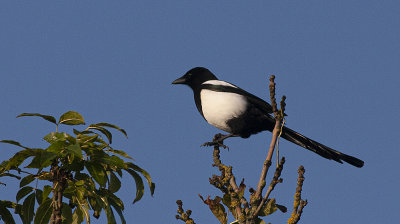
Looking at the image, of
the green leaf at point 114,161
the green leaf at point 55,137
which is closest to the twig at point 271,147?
the green leaf at point 114,161

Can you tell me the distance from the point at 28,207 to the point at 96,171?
0.56 metres

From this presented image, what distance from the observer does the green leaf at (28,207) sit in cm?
290

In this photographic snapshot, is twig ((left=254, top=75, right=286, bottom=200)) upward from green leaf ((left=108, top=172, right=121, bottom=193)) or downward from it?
upward

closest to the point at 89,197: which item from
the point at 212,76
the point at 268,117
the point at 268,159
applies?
the point at 268,159

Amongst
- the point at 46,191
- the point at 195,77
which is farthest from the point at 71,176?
the point at 195,77

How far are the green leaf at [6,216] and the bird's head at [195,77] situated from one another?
4.39m

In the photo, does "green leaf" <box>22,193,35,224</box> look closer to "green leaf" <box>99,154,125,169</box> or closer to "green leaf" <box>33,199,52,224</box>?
"green leaf" <box>33,199,52,224</box>

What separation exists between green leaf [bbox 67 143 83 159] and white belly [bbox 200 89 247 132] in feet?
12.1

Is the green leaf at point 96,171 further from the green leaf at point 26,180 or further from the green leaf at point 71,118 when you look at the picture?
the green leaf at point 26,180

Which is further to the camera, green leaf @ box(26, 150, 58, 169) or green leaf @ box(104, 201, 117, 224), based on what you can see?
green leaf @ box(104, 201, 117, 224)

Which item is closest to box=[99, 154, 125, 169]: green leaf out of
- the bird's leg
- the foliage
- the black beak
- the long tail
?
the foliage

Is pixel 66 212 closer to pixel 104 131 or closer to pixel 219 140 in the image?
pixel 104 131

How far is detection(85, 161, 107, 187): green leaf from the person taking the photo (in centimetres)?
264

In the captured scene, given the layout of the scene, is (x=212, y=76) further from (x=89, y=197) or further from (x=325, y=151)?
(x=89, y=197)
